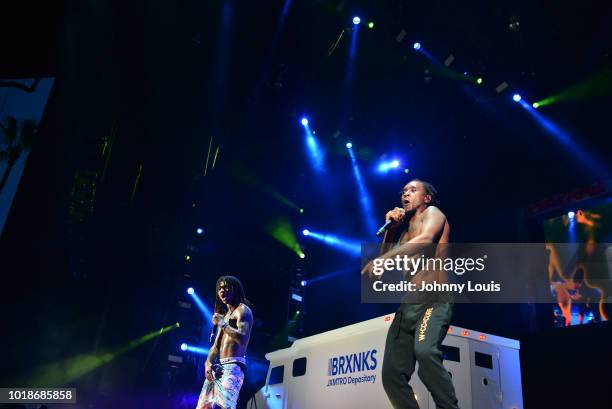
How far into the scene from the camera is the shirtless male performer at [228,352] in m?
5.43

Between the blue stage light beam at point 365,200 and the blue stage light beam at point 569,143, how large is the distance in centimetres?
402

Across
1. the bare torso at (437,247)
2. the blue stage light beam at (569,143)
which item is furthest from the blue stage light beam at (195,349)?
the blue stage light beam at (569,143)

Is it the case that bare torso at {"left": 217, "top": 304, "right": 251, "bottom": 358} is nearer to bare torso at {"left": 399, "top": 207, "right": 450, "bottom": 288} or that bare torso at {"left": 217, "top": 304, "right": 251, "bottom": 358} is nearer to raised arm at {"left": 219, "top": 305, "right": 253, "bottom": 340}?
raised arm at {"left": 219, "top": 305, "right": 253, "bottom": 340}

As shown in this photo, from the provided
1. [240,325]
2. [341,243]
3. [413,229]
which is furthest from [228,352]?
[341,243]

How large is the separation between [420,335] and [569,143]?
6.96 meters

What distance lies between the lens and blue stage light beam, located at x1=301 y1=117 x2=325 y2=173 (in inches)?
457

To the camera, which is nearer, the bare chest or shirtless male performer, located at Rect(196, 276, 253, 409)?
the bare chest

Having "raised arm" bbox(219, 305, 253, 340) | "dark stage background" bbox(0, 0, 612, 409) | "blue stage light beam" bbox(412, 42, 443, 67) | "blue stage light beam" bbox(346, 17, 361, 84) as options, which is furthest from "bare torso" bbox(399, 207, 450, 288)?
"blue stage light beam" bbox(346, 17, 361, 84)

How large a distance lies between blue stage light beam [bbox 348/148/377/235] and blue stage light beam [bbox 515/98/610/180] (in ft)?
13.2

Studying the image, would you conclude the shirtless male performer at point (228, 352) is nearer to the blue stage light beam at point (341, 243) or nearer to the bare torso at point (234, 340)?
the bare torso at point (234, 340)

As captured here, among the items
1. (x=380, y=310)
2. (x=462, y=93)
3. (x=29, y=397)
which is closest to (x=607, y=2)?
(x=462, y=93)

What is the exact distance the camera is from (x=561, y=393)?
24.2 feet

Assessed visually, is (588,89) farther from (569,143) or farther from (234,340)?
(234,340)

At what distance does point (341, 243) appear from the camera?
1189 cm
